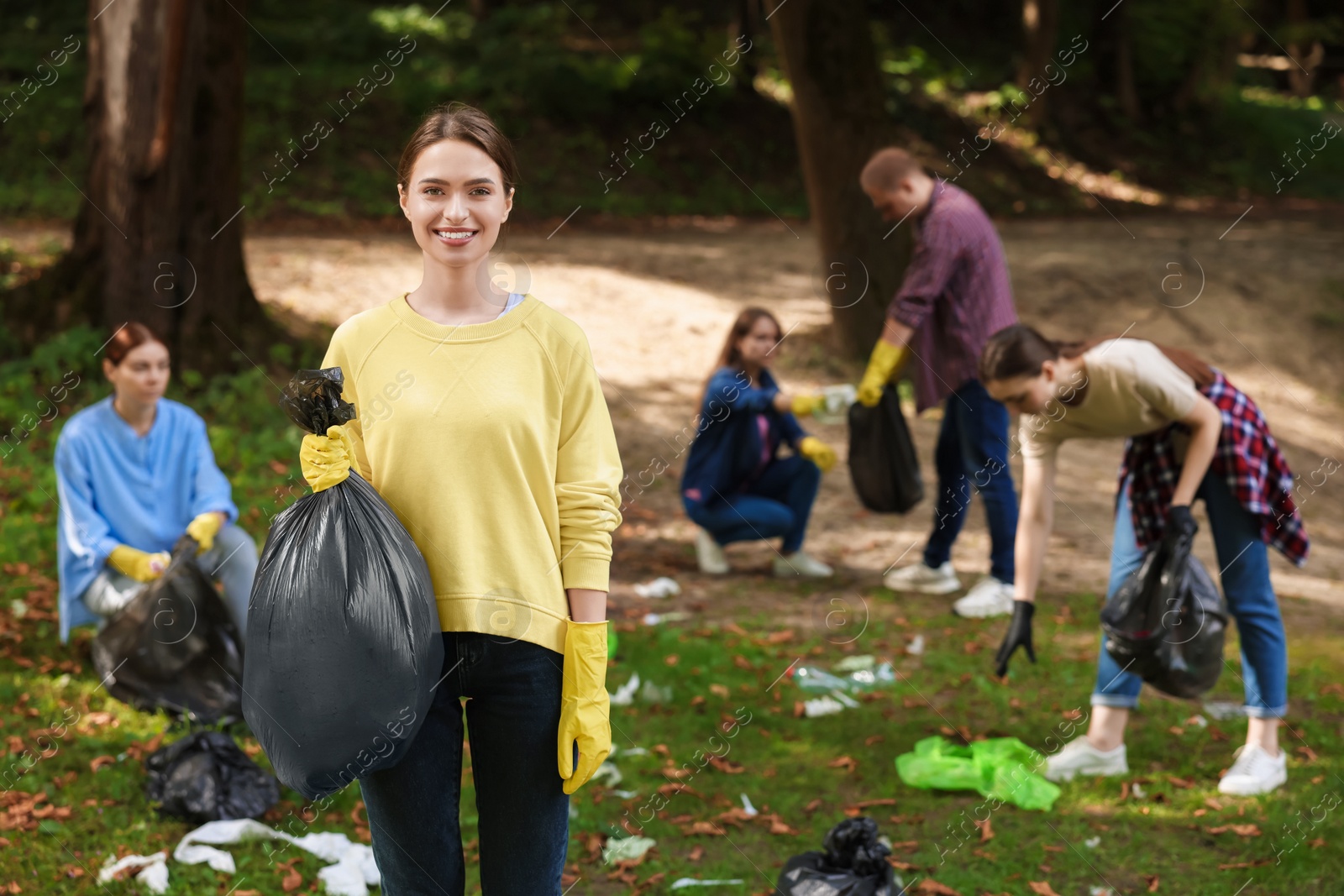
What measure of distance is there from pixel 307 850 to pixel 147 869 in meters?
0.43

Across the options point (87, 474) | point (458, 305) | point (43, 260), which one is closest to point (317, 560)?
point (458, 305)

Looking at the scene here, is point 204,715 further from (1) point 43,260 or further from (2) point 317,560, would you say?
A: (1) point 43,260

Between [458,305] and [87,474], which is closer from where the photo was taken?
[458,305]

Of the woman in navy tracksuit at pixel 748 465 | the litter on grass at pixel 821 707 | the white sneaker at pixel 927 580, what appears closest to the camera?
the litter on grass at pixel 821 707

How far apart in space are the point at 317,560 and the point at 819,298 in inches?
393

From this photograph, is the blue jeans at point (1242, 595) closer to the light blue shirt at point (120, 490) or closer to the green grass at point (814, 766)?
the green grass at point (814, 766)

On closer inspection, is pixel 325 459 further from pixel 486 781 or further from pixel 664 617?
pixel 664 617

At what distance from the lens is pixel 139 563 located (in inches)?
169

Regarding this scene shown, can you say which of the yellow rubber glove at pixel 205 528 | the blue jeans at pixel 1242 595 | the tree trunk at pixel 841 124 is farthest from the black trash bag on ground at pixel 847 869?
the tree trunk at pixel 841 124

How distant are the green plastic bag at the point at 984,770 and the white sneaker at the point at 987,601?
141 centimetres

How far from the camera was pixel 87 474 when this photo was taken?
4.41 m

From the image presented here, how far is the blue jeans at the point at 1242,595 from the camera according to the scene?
3891 mm

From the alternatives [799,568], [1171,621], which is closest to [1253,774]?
[1171,621]

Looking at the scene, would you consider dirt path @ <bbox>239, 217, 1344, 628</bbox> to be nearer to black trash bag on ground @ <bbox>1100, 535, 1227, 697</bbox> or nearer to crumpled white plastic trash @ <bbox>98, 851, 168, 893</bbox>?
black trash bag on ground @ <bbox>1100, 535, 1227, 697</bbox>
